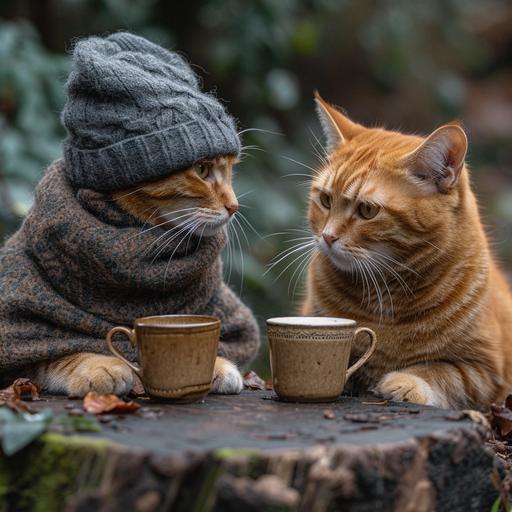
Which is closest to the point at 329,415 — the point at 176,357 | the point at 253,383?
the point at 176,357

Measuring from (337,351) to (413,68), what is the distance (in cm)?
560

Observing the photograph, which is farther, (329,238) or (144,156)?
(329,238)

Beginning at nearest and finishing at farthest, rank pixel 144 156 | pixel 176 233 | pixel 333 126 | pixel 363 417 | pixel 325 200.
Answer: pixel 363 417
pixel 144 156
pixel 176 233
pixel 325 200
pixel 333 126

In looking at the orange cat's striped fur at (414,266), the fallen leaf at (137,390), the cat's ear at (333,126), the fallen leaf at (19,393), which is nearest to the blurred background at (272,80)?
the cat's ear at (333,126)

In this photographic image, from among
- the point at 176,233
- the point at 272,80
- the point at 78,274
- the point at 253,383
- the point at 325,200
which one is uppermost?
the point at 272,80

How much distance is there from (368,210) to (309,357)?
1.82 feet

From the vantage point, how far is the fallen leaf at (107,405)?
1945 millimetres

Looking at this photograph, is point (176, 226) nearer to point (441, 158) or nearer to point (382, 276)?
point (382, 276)

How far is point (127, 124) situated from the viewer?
224 cm

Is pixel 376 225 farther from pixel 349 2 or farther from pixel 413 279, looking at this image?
pixel 349 2

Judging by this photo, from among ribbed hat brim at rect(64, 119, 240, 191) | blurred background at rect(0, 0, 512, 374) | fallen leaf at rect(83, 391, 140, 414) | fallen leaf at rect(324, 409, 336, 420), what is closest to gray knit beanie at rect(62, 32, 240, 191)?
ribbed hat brim at rect(64, 119, 240, 191)

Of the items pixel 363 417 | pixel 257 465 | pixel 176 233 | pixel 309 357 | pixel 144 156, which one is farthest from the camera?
pixel 176 233

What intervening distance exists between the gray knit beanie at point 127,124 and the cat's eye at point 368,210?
474mm

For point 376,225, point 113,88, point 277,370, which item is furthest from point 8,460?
point 376,225
